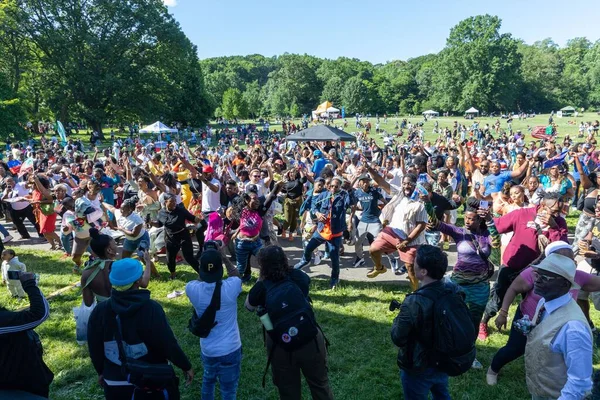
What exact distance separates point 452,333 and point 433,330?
125 millimetres

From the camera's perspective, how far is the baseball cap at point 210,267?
324 centimetres

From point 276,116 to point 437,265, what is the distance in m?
89.4

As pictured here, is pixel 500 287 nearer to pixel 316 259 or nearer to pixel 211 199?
pixel 316 259

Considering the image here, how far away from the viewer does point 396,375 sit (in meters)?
4.44

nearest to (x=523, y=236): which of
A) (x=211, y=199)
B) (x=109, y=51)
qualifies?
(x=211, y=199)

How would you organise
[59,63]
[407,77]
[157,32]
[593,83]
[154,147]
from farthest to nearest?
[407,77] < [593,83] < [157,32] < [59,63] < [154,147]

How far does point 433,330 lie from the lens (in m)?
2.76

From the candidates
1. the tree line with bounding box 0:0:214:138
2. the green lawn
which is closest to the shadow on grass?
the green lawn

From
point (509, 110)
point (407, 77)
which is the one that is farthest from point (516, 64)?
point (407, 77)

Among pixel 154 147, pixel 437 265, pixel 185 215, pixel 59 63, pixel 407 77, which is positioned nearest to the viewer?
pixel 437 265

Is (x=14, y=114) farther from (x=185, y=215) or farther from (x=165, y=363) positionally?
(x=165, y=363)

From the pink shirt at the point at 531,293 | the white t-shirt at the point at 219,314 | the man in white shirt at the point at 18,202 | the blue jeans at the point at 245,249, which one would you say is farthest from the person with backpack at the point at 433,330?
the man in white shirt at the point at 18,202

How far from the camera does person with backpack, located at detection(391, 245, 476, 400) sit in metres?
2.71

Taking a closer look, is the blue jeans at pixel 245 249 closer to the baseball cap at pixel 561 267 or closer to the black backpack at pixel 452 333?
the black backpack at pixel 452 333
